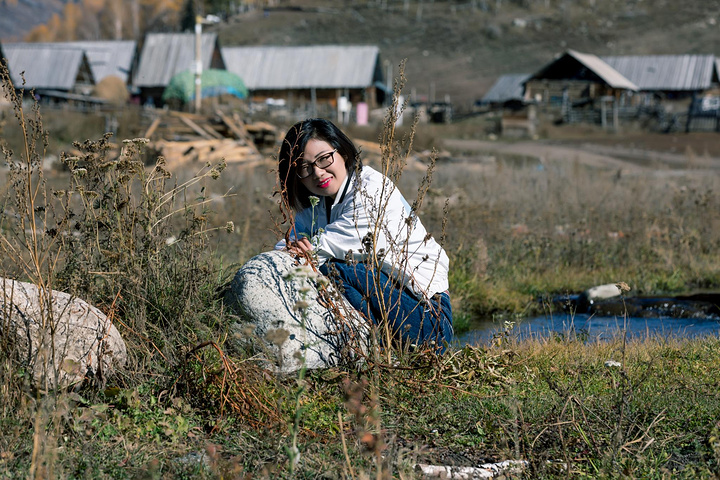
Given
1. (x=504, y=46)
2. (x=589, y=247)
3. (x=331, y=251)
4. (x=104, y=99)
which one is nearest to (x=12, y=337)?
(x=331, y=251)

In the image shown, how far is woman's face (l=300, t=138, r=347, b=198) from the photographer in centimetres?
395

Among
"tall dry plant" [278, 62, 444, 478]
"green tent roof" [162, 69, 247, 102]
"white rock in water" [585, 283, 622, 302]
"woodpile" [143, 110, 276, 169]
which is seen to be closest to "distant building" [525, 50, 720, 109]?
"green tent roof" [162, 69, 247, 102]

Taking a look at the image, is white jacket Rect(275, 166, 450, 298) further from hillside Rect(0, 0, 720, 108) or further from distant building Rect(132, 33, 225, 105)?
hillside Rect(0, 0, 720, 108)

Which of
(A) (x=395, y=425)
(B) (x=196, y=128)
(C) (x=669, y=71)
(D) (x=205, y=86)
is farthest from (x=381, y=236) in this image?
(C) (x=669, y=71)

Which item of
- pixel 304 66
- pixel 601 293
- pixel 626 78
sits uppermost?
pixel 304 66

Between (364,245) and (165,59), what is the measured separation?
44.3 metres

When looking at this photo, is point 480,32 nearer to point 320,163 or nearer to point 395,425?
point 320,163

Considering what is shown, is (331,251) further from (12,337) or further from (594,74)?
(594,74)

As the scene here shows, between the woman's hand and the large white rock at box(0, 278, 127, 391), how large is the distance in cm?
94

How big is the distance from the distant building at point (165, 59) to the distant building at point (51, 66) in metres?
3.34

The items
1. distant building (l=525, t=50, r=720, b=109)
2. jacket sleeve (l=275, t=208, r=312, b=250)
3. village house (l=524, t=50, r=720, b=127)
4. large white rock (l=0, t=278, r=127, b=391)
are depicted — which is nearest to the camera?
large white rock (l=0, t=278, r=127, b=391)

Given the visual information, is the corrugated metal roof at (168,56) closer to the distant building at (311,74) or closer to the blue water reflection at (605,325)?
the distant building at (311,74)

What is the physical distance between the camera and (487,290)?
7074 millimetres

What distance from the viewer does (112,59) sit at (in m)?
48.7
